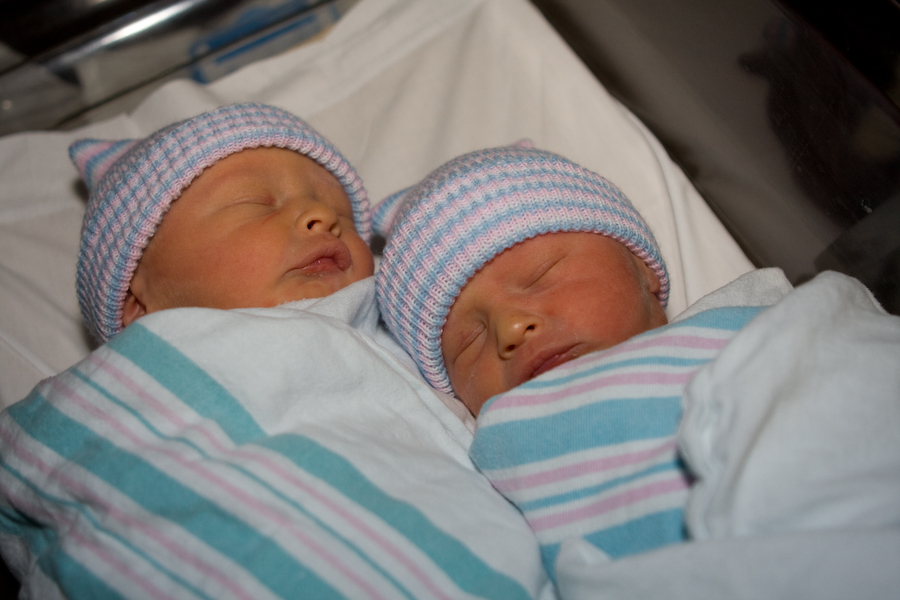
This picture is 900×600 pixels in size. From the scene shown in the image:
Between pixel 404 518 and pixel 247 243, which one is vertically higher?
pixel 247 243

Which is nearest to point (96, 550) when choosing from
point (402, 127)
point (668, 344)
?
point (668, 344)

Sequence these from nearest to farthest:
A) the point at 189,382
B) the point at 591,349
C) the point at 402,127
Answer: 1. the point at 189,382
2. the point at 591,349
3. the point at 402,127

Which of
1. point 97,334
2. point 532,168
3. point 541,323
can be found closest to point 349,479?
point 541,323

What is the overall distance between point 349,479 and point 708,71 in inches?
36.2

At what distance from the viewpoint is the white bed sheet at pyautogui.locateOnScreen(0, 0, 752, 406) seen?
130cm

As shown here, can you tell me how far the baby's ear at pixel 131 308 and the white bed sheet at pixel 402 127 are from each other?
219 mm

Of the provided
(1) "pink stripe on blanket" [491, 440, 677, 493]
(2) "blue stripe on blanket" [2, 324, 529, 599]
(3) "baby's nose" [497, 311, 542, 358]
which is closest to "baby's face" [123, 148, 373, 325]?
(2) "blue stripe on blanket" [2, 324, 529, 599]

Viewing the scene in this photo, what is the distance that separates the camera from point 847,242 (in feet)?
3.34

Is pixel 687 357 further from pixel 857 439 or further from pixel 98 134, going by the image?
pixel 98 134

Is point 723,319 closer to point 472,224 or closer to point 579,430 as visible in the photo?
point 579,430

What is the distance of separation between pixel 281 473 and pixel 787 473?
53cm

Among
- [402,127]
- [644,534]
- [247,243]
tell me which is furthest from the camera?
[402,127]

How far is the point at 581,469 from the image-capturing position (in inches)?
30.5

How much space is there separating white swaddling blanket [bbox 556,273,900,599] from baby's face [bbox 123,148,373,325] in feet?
1.98
